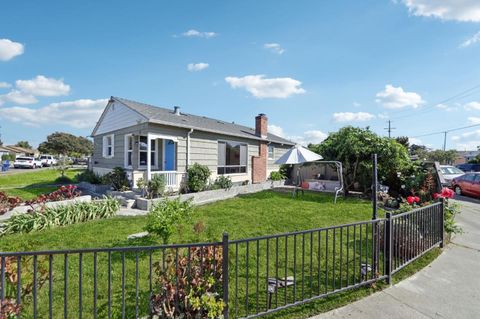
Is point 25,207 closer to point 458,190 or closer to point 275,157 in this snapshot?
point 275,157

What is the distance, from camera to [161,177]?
33.6ft

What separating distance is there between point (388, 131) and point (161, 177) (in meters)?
41.6

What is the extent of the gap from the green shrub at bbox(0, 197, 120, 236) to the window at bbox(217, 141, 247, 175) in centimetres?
683

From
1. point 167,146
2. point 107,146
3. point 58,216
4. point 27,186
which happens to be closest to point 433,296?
point 58,216

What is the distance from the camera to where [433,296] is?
11.2 feet

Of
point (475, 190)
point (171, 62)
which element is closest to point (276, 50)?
point (171, 62)

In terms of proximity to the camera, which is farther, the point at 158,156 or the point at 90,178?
the point at 90,178

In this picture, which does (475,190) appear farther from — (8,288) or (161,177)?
(8,288)

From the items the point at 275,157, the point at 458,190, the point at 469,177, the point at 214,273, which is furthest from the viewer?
the point at 275,157

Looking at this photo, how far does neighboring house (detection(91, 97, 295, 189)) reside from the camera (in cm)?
1125

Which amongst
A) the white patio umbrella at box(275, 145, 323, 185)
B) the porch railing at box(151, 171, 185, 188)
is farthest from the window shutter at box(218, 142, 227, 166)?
the white patio umbrella at box(275, 145, 323, 185)

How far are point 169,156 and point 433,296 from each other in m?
10.8

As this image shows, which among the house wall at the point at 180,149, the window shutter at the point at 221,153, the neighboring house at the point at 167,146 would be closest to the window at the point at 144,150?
the neighboring house at the point at 167,146

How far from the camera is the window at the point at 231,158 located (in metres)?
14.3
